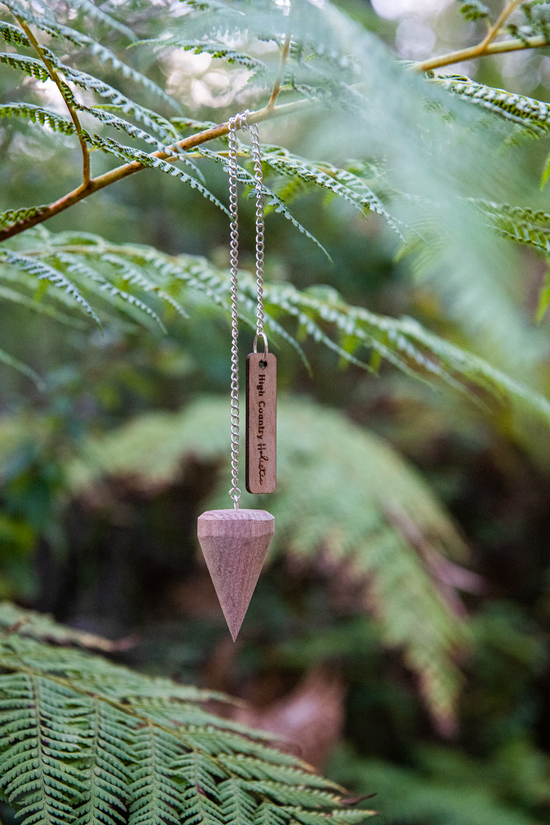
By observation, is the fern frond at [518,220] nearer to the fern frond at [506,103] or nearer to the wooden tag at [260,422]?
the fern frond at [506,103]

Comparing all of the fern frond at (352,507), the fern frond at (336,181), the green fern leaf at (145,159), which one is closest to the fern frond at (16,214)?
the green fern leaf at (145,159)

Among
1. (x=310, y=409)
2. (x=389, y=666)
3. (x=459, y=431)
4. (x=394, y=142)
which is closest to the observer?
(x=394, y=142)

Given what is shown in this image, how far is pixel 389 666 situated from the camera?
2.24 m

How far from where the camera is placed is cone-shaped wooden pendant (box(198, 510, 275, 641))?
1.82 feet

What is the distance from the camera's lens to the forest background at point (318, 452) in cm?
77

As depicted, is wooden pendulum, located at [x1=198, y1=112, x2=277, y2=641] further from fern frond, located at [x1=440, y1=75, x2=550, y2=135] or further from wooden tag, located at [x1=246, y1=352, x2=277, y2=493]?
fern frond, located at [x1=440, y1=75, x2=550, y2=135]

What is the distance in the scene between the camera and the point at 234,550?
1.83 feet

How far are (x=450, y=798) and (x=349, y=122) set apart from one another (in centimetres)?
186

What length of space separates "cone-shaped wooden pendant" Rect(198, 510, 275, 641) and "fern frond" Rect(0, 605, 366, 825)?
0.45 feet

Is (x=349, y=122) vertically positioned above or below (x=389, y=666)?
above

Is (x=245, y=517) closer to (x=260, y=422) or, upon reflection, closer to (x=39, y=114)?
(x=260, y=422)

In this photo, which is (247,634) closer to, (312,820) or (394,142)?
(312,820)

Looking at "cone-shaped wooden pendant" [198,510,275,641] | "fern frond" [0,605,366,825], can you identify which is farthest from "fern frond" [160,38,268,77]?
"fern frond" [0,605,366,825]

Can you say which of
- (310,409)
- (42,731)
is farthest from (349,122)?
(310,409)
